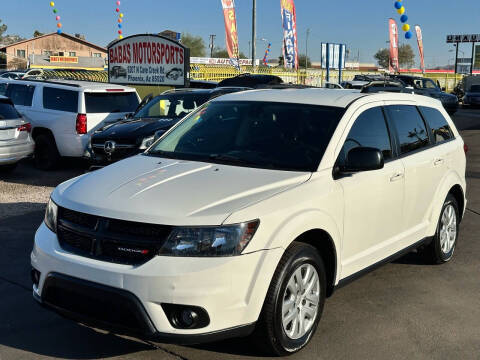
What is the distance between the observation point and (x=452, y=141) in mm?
5883

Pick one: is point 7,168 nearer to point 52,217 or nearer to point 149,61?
point 149,61

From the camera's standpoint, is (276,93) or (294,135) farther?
(276,93)

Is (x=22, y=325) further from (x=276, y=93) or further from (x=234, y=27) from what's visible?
(x=234, y=27)

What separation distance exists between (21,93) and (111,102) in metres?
1.92

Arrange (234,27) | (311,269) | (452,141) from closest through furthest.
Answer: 1. (311,269)
2. (452,141)
3. (234,27)

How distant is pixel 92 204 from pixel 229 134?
1479mm

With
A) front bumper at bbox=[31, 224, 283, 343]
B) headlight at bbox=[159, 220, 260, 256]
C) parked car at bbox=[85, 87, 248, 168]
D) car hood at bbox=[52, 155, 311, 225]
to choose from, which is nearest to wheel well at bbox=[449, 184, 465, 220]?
car hood at bbox=[52, 155, 311, 225]

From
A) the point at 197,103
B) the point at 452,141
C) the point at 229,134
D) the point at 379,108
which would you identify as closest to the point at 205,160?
the point at 229,134

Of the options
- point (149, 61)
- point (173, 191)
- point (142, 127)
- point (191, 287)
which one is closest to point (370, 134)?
point (173, 191)

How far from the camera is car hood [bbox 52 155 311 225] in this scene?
3363 millimetres

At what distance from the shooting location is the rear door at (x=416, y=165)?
4.90 m

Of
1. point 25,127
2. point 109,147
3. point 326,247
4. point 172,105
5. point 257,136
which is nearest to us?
point 326,247

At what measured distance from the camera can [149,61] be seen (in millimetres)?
16172

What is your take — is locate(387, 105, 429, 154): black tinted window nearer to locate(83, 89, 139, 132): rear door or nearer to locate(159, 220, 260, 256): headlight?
locate(159, 220, 260, 256): headlight
